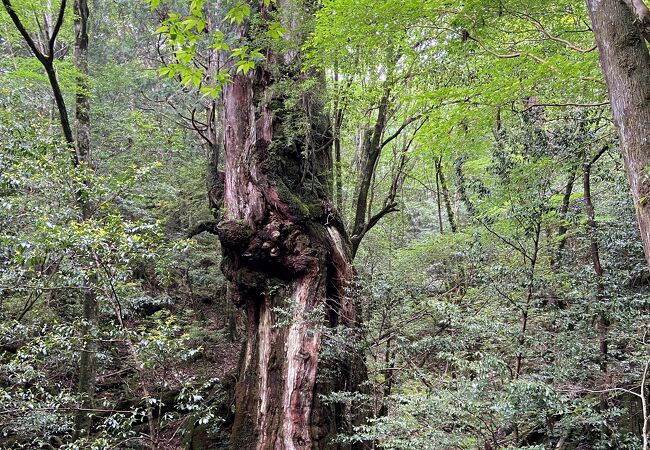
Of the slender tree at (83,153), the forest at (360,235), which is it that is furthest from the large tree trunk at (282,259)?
the slender tree at (83,153)

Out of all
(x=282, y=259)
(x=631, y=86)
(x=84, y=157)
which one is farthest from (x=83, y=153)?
(x=631, y=86)

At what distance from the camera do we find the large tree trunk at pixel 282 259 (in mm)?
4879

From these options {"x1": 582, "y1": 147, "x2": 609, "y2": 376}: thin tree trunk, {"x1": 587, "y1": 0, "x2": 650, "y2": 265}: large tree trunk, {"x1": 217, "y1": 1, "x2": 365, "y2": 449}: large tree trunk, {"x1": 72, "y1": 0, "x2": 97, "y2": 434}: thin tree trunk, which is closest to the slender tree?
{"x1": 72, "y1": 0, "x2": 97, "y2": 434}: thin tree trunk

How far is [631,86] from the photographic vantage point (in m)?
2.36

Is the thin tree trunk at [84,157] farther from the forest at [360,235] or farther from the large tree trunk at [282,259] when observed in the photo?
the large tree trunk at [282,259]

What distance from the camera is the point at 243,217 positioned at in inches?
214

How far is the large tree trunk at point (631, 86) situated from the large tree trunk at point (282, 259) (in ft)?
10.4

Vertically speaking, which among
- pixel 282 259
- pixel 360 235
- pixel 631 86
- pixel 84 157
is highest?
pixel 84 157

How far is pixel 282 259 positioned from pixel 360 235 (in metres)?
1.72

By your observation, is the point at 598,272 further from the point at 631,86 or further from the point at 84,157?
the point at 84,157

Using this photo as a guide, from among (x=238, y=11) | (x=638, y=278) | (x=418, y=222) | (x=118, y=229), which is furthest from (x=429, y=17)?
(x=418, y=222)

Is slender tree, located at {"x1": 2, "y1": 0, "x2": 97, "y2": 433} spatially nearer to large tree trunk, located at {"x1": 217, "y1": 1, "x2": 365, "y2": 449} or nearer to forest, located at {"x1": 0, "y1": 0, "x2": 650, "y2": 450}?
forest, located at {"x1": 0, "y1": 0, "x2": 650, "y2": 450}

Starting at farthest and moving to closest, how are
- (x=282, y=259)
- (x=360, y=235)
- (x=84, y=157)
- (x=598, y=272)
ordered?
(x=84, y=157), (x=360, y=235), (x=282, y=259), (x=598, y=272)

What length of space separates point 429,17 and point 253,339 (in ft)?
14.6
